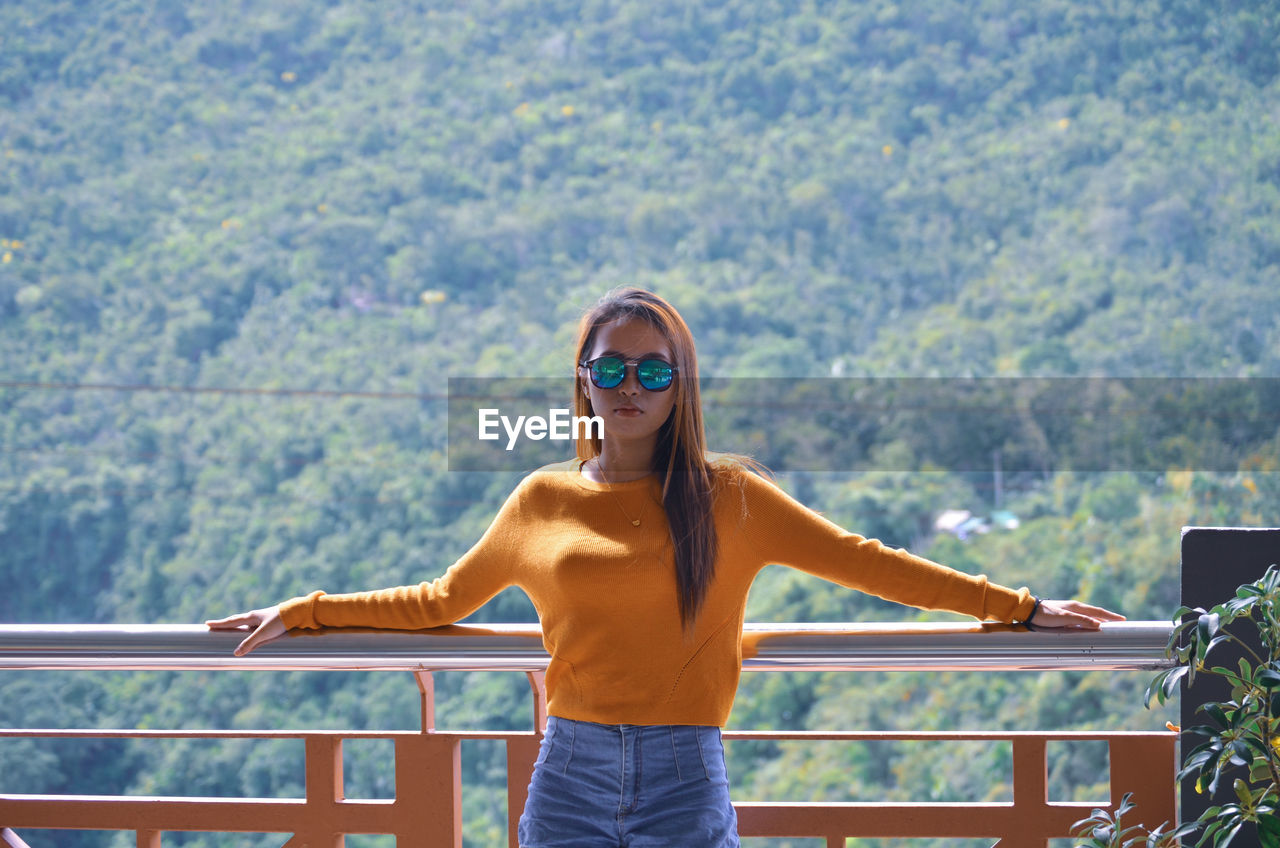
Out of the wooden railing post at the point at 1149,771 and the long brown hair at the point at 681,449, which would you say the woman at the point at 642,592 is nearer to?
the long brown hair at the point at 681,449

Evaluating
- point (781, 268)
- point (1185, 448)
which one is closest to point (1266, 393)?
point (1185, 448)

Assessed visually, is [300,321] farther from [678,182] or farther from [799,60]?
[799,60]

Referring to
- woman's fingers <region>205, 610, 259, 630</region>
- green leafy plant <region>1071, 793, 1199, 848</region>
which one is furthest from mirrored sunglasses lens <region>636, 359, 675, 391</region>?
green leafy plant <region>1071, 793, 1199, 848</region>

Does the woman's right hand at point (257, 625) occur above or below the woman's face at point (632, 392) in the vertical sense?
below

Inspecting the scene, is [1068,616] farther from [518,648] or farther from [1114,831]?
[518,648]

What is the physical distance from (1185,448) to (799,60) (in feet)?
32.0

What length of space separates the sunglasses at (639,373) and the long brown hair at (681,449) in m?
0.02

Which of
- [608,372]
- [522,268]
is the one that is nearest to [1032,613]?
[608,372]

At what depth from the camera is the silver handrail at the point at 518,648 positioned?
3.96 ft

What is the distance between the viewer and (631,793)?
1184mm

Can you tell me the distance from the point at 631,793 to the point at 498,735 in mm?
158

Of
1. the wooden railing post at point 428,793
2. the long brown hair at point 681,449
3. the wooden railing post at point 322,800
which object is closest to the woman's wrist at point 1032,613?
the long brown hair at point 681,449

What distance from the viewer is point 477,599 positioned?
1316 millimetres

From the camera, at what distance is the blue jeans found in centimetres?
118
